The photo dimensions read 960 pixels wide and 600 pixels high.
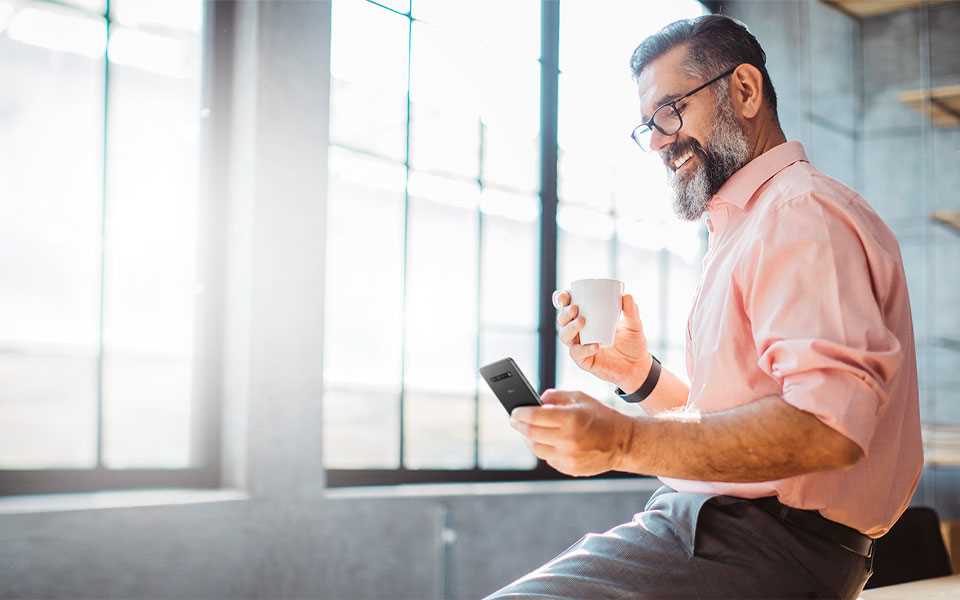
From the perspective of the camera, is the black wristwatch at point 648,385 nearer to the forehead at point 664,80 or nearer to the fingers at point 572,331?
the fingers at point 572,331

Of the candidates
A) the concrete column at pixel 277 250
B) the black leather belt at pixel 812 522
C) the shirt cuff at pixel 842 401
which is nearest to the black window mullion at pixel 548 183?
the concrete column at pixel 277 250

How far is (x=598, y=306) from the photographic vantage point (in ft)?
4.90

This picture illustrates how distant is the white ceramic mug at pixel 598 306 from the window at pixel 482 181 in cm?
153

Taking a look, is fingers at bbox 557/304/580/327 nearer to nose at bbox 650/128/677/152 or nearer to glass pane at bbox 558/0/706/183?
nose at bbox 650/128/677/152

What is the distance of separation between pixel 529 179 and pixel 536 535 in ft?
4.78

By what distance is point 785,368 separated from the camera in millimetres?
1105

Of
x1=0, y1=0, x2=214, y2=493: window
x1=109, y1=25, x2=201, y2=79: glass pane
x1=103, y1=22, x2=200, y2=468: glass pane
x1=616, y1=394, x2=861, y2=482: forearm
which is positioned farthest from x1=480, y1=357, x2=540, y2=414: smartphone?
x1=0, y1=0, x2=214, y2=493: window

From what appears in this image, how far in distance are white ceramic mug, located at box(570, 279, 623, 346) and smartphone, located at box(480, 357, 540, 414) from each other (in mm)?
320

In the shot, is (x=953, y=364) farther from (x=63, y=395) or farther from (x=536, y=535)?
(x=63, y=395)

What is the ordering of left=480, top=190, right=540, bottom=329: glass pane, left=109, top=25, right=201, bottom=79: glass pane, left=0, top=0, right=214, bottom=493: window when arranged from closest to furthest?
left=480, top=190, right=540, bottom=329: glass pane < left=109, top=25, right=201, bottom=79: glass pane < left=0, top=0, right=214, bottom=493: window

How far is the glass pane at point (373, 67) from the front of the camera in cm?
326

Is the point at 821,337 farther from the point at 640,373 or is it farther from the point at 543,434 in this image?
the point at 640,373

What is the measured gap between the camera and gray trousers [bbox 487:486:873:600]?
119 centimetres

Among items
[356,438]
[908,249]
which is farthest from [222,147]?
[356,438]
